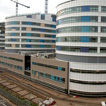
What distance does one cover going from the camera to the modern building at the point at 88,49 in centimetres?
3584

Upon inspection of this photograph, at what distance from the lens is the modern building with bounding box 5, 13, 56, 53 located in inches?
2507

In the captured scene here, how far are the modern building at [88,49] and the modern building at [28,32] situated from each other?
3132 cm

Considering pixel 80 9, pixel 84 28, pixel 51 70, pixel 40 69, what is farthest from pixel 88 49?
pixel 40 69

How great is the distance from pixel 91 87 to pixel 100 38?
1576cm

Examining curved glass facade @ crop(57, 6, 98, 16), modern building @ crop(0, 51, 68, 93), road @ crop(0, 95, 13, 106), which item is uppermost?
curved glass facade @ crop(57, 6, 98, 16)

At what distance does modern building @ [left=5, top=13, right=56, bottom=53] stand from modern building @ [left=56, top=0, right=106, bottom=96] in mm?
31322

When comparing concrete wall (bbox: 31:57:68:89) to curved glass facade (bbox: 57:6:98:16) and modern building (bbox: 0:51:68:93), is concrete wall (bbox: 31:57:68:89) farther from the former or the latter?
curved glass facade (bbox: 57:6:98:16)

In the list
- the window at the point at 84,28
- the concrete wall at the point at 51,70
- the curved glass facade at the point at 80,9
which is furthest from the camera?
the concrete wall at the point at 51,70

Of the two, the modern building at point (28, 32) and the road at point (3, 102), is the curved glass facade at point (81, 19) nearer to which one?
the modern building at point (28, 32)

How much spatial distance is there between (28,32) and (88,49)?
38344 mm

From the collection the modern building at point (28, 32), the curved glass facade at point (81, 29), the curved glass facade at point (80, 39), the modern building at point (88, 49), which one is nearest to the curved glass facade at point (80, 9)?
the modern building at point (88, 49)

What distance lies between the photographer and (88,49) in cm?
3675

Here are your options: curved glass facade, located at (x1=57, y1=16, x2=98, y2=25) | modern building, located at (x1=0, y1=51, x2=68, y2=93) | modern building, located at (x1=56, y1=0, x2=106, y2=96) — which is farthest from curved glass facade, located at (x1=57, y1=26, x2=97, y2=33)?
modern building, located at (x1=0, y1=51, x2=68, y2=93)

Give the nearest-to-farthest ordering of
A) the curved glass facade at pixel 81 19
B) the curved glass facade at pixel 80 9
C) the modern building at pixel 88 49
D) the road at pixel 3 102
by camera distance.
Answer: the road at pixel 3 102
the modern building at pixel 88 49
the curved glass facade at pixel 80 9
the curved glass facade at pixel 81 19
